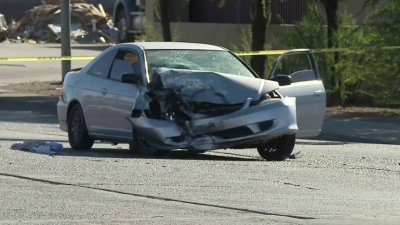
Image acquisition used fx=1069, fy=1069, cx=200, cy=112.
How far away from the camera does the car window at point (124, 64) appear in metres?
14.6

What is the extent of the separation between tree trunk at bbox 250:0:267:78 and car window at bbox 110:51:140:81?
36.8ft

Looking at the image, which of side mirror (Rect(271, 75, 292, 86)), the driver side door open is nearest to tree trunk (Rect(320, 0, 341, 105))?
the driver side door open

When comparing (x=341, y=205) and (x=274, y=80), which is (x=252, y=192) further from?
A: (x=274, y=80)

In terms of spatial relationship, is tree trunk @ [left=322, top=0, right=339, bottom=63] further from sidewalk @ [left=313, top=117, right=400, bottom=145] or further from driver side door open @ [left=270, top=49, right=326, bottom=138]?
driver side door open @ [left=270, top=49, right=326, bottom=138]

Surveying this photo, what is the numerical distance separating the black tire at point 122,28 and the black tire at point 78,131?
27454 mm

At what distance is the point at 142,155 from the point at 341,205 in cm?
456

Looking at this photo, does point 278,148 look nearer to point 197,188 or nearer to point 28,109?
point 197,188

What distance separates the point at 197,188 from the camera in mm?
11055

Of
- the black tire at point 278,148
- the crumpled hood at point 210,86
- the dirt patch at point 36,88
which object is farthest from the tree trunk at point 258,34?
the crumpled hood at point 210,86

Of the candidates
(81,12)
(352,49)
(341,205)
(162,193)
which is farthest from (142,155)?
(81,12)

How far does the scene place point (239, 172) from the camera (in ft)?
40.8

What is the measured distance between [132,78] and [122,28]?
3125 cm

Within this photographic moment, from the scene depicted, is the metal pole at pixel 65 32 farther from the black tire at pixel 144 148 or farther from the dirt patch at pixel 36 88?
the black tire at pixel 144 148

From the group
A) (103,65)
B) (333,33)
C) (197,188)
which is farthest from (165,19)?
(197,188)
